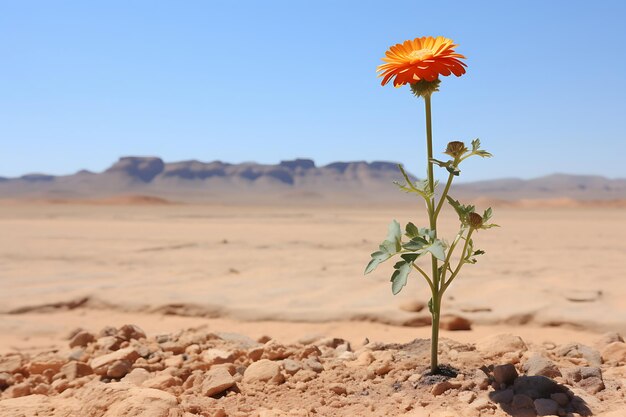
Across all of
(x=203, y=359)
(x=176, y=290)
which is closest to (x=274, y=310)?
(x=176, y=290)

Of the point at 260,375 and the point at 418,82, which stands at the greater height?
the point at 418,82

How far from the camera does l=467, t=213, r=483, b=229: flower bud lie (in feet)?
7.20

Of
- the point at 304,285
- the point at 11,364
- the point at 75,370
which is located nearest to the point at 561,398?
the point at 75,370

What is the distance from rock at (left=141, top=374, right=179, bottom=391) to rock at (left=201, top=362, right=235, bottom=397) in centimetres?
19

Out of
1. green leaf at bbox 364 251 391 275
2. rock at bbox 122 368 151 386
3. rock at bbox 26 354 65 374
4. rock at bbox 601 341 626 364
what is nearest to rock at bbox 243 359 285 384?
rock at bbox 122 368 151 386

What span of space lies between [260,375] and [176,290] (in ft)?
10.9

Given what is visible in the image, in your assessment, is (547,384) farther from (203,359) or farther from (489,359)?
(203,359)

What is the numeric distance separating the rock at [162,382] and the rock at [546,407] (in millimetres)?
1591

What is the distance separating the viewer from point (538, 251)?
914cm

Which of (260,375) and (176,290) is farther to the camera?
(176,290)

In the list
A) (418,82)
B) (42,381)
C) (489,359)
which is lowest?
(42,381)

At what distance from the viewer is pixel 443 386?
2.39 metres

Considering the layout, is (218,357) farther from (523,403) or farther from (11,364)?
(523,403)

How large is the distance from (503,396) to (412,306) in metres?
2.63
